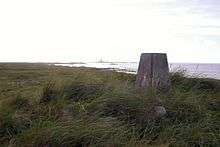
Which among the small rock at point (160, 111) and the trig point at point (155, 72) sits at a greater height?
the trig point at point (155, 72)

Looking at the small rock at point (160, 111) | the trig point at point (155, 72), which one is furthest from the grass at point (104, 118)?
the trig point at point (155, 72)

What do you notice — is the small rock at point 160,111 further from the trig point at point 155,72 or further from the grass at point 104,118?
the trig point at point 155,72

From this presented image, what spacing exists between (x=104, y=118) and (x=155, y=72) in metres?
2.11

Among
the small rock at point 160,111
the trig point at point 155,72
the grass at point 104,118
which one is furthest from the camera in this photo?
the trig point at point 155,72

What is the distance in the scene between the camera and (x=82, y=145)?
15.6 ft

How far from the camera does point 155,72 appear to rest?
23.8ft

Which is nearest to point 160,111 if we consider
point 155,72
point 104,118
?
point 104,118

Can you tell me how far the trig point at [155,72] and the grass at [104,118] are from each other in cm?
35

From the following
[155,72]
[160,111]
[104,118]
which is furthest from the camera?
[155,72]

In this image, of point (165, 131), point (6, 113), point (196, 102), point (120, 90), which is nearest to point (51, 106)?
point (6, 113)

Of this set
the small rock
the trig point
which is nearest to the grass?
the small rock

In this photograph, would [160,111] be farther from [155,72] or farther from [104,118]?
[155,72]

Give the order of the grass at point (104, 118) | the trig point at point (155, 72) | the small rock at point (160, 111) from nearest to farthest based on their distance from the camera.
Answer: the grass at point (104, 118) → the small rock at point (160, 111) → the trig point at point (155, 72)

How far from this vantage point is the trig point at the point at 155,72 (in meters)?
7.23
